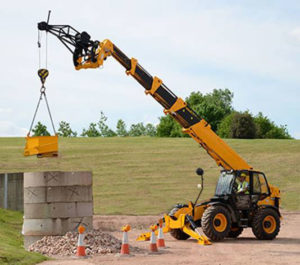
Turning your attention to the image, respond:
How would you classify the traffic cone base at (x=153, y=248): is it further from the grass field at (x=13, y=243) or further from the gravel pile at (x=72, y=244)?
the grass field at (x=13, y=243)

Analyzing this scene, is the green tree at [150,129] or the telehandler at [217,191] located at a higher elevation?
the green tree at [150,129]

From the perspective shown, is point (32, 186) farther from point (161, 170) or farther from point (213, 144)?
point (161, 170)

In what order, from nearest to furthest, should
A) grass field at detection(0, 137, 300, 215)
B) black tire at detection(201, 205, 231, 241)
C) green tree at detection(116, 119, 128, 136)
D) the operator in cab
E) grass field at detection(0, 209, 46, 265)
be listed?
grass field at detection(0, 209, 46, 265) < black tire at detection(201, 205, 231, 241) < the operator in cab < grass field at detection(0, 137, 300, 215) < green tree at detection(116, 119, 128, 136)

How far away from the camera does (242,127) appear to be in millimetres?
75688

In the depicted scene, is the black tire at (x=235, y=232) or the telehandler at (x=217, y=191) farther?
the black tire at (x=235, y=232)

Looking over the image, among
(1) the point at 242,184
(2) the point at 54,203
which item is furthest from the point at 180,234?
(2) the point at 54,203

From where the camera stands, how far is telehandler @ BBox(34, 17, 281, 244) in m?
21.4

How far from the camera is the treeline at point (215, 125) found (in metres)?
76.1

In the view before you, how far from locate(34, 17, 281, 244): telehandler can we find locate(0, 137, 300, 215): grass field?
31.3 feet

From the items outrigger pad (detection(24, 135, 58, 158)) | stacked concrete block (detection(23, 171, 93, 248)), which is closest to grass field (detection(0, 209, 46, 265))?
stacked concrete block (detection(23, 171, 93, 248))

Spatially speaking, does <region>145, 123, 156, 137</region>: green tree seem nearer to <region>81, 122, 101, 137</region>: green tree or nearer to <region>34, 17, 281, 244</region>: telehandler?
<region>81, 122, 101, 137</region>: green tree

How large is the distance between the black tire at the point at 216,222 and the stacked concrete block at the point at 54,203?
4443mm

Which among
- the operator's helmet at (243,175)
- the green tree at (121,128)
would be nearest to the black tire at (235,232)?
the operator's helmet at (243,175)

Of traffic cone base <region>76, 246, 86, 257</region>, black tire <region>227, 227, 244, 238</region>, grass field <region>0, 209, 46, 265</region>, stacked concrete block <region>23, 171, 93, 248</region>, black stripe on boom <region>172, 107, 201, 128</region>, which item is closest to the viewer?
grass field <region>0, 209, 46, 265</region>
